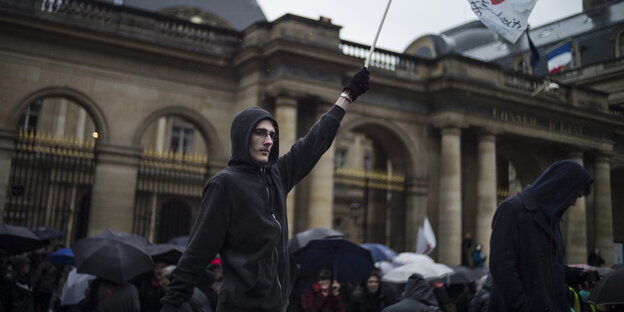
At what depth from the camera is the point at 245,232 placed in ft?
9.53

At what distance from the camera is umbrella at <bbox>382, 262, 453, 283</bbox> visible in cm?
973

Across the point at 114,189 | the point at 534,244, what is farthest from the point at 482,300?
the point at 114,189

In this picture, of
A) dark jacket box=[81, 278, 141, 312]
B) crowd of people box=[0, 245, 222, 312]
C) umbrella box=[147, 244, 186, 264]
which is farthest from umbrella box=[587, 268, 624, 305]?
umbrella box=[147, 244, 186, 264]

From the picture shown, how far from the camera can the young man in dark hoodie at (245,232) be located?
9.28ft

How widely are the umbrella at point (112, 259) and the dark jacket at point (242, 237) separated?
3476 millimetres

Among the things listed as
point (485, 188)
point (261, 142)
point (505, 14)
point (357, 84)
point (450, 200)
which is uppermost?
point (505, 14)

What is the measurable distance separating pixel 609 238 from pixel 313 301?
67.8 feet

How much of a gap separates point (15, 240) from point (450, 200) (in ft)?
45.6

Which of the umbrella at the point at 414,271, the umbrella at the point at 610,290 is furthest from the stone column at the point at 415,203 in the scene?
the umbrella at the point at 610,290

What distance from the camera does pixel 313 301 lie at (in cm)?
729

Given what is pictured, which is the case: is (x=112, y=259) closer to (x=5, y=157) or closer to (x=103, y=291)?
(x=103, y=291)

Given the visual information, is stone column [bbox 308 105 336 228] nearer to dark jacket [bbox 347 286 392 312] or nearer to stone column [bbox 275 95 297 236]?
stone column [bbox 275 95 297 236]

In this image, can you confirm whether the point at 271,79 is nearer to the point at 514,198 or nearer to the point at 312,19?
the point at 312,19

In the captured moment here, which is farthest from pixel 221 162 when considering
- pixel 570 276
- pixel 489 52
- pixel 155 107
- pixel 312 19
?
pixel 489 52
